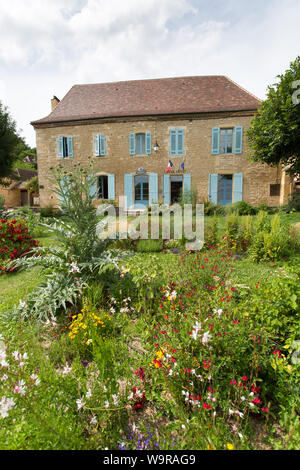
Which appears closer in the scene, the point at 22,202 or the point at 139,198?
the point at 139,198

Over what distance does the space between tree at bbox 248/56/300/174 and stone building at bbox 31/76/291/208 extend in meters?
2.71

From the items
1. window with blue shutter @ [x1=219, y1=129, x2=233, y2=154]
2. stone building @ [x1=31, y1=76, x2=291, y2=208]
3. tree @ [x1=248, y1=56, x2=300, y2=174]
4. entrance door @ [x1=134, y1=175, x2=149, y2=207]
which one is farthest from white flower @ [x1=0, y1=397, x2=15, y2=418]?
window with blue shutter @ [x1=219, y1=129, x2=233, y2=154]

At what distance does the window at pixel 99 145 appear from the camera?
1450 centimetres

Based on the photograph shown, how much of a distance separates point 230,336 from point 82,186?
264cm

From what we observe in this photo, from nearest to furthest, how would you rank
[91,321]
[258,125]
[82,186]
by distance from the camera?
[91,321]
[82,186]
[258,125]

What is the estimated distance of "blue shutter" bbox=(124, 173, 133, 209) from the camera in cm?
1443

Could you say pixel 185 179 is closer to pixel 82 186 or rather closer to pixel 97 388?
pixel 82 186

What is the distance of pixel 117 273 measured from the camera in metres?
3.58

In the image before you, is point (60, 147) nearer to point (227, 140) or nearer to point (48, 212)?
point (48, 212)

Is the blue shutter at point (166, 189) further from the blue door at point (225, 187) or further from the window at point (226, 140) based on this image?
the window at point (226, 140)

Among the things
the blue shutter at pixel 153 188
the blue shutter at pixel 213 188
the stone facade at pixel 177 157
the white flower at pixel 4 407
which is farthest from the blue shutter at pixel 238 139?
the white flower at pixel 4 407

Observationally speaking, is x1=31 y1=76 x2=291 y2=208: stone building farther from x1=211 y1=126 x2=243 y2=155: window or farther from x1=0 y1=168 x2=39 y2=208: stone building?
x1=0 y1=168 x2=39 y2=208: stone building

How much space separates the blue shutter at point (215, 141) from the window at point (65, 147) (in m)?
8.98
